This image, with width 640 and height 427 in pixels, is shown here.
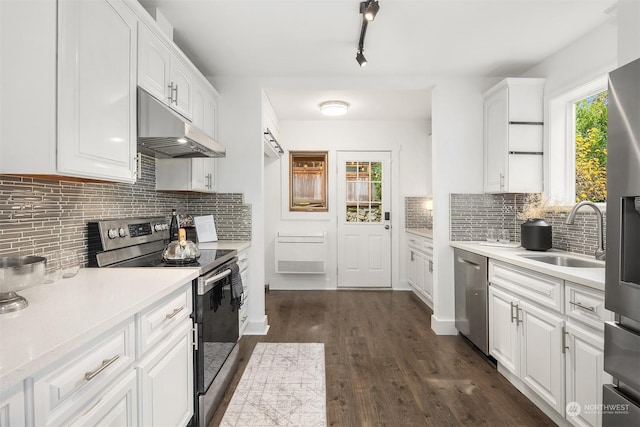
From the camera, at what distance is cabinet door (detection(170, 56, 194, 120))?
213 centimetres

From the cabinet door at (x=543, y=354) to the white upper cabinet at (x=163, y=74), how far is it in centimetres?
260

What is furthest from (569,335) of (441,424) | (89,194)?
(89,194)

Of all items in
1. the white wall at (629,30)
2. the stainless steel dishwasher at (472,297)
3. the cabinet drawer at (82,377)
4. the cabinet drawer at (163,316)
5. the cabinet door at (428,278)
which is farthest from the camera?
the cabinet door at (428,278)

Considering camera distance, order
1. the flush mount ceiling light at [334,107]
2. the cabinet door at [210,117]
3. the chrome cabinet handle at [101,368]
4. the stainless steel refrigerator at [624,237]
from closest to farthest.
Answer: the chrome cabinet handle at [101,368], the stainless steel refrigerator at [624,237], the cabinet door at [210,117], the flush mount ceiling light at [334,107]

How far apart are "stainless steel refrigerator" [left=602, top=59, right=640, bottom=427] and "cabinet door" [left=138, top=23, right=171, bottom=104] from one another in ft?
6.97

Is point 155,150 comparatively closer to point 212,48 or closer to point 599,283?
point 212,48

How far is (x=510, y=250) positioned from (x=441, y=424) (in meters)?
1.44

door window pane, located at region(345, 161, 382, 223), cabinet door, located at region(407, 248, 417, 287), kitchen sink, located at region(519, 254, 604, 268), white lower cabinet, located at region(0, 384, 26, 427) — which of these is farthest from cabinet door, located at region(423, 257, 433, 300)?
white lower cabinet, located at region(0, 384, 26, 427)

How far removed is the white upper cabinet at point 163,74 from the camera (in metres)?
1.77

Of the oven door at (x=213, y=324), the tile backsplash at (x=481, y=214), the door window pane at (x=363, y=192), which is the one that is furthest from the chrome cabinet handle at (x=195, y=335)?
the door window pane at (x=363, y=192)

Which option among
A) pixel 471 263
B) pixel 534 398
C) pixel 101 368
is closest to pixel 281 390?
pixel 101 368

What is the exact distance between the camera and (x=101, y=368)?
961mm

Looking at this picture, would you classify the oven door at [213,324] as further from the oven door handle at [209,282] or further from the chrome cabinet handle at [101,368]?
A: the chrome cabinet handle at [101,368]

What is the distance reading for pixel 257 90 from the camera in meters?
3.12
